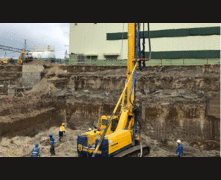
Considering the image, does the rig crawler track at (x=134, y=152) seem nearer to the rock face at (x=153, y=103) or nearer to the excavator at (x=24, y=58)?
the rock face at (x=153, y=103)

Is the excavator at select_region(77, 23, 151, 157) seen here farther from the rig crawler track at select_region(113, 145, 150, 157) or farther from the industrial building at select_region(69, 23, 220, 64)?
the industrial building at select_region(69, 23, 220, 64)

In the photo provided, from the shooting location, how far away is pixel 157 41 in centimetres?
2422

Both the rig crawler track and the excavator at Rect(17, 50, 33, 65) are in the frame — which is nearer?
the rig crawler track

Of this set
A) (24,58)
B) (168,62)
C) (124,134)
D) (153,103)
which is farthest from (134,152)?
(24,58)

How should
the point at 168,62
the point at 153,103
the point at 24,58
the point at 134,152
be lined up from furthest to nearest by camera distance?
the point at 24,58, the point at 168,62, the point at 153,103, the point at 134,152

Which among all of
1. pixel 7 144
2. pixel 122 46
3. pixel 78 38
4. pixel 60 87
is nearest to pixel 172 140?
pixel 7 144

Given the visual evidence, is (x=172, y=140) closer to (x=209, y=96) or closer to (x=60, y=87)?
(x=209, y=96)

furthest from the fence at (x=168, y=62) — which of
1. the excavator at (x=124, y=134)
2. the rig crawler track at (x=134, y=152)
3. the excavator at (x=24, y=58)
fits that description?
the rig crawler track at (x=134, y=152)

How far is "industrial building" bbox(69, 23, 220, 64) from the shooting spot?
890 inches

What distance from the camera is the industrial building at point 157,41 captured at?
74.1 feet

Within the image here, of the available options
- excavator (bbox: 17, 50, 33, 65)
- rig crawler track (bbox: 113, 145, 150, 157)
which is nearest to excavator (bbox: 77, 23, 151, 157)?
rig crawler track (bbox: 113, 145, 150, 157)

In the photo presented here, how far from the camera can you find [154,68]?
60.9 ft

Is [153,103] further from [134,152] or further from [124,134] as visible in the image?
[124,134]

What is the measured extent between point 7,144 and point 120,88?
11.1 m
